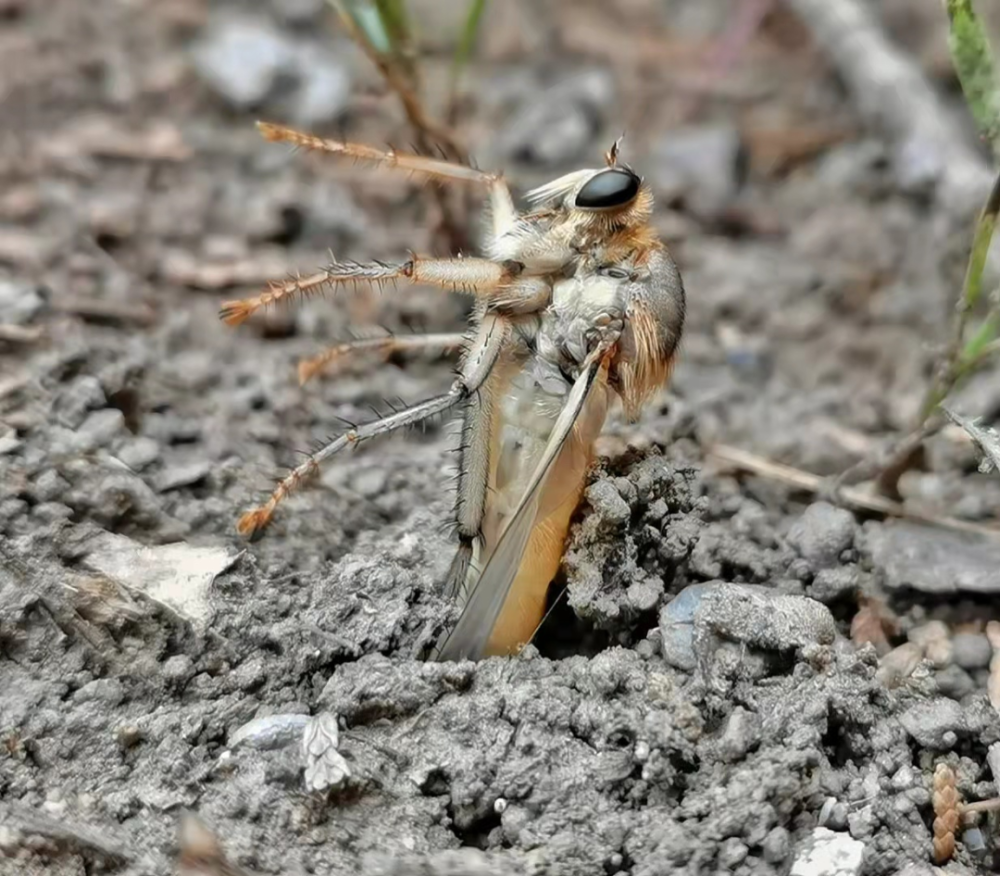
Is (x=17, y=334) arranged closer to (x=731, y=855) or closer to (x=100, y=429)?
(x=100, y=429)

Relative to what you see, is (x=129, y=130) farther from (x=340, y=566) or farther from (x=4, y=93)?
(x=340, y=566)

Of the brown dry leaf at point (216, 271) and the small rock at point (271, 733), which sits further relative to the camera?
the brown dry leaf at point (216, 271)

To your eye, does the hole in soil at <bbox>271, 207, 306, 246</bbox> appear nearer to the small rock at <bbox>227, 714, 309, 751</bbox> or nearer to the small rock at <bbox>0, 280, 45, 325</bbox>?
the small rock at <bbox>0, 280, 45, 325</bbox>

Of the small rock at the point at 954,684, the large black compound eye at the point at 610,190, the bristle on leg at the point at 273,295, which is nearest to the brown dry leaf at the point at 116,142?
the bristle on leg at the point at 273,295

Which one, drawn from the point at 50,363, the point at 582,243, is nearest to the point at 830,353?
the point at 582,243

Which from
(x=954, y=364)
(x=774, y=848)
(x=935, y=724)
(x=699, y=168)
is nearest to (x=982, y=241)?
(x=954, y=364)

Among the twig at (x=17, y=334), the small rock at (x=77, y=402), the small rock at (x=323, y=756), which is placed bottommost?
the small rock at (x=323, y=756)

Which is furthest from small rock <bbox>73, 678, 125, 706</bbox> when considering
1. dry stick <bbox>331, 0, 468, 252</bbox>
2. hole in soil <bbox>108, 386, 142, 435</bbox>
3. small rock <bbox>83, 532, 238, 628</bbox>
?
dry stick <bbox>331, 0, 468, 252</bbox>

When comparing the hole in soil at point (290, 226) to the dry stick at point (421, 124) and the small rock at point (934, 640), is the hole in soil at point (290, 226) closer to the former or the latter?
the dry stick at point (421, 124)
